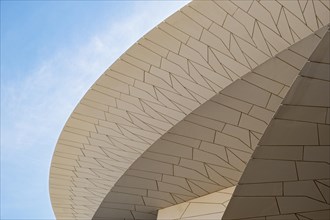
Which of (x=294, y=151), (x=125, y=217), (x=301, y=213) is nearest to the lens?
(x=294, y=151)

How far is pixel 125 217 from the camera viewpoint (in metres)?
21.3

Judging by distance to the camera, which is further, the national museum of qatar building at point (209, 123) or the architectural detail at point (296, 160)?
the national museum of qatar building at point (209, 123)

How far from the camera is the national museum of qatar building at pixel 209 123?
301 inches

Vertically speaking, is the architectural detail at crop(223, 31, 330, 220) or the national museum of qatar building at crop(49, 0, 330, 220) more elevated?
the national museum of qatar building at crop(49, 0, 330, 220)

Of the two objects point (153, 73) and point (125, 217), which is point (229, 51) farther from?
point (125, 217)

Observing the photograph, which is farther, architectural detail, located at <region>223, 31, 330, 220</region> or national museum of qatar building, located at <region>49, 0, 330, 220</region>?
national museum of qatar building, located at <region>49, 0, 330, 220</region>

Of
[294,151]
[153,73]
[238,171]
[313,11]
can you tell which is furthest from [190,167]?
[294,151]

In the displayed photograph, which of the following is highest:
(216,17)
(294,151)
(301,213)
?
(216,17)

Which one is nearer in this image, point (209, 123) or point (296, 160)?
point (296, 160)

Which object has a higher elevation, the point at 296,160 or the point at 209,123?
the point at 209,123

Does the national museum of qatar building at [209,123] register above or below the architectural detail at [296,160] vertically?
above

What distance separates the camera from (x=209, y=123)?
1425 cm

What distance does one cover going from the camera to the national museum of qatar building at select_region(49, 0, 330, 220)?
7.64 metres

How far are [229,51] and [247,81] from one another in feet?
3.74
